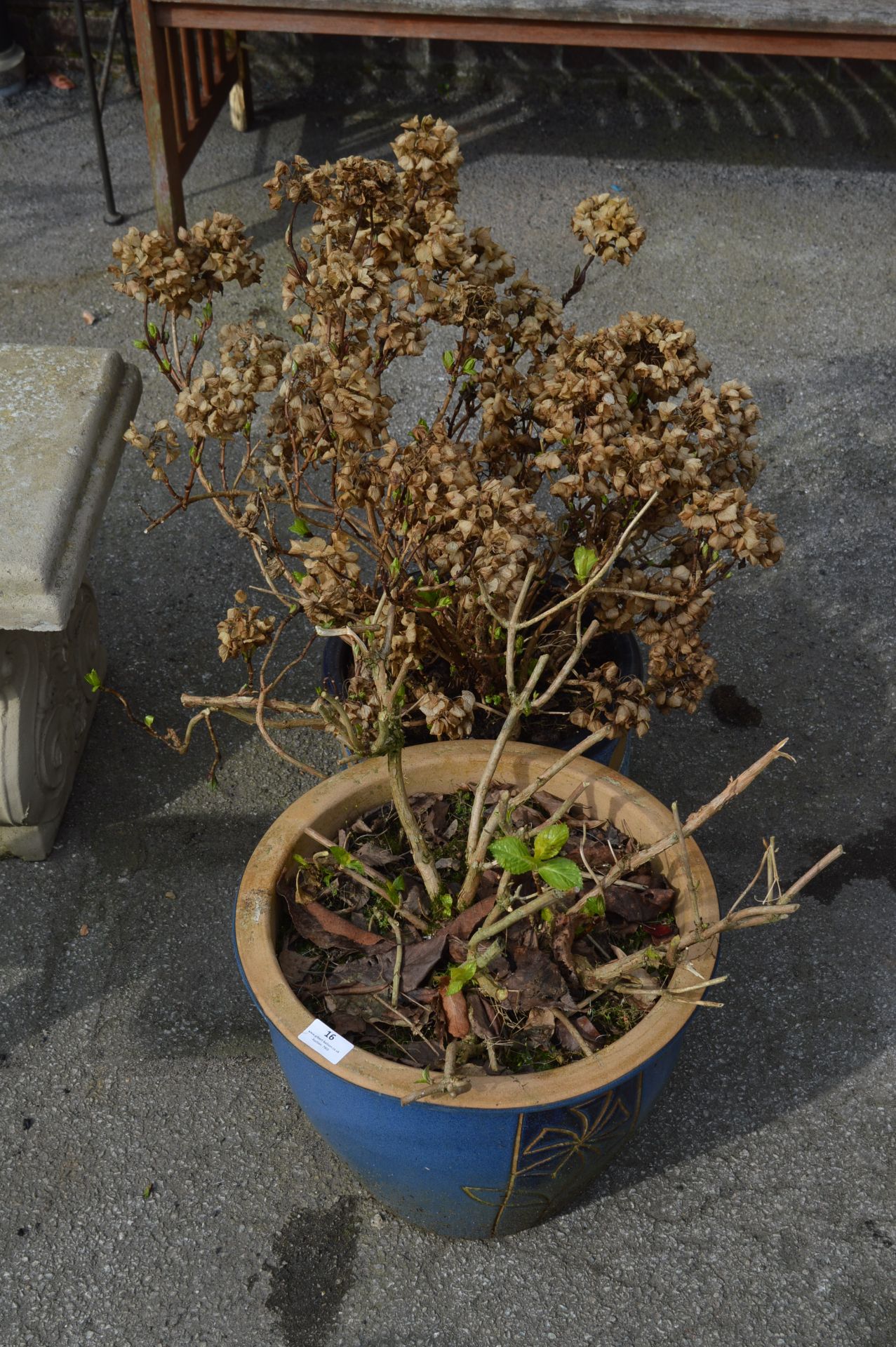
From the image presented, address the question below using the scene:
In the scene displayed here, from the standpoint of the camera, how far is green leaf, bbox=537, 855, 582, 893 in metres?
1.64

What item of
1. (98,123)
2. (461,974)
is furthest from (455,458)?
(98,123)

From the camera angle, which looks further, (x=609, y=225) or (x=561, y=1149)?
(x=609, y=225)

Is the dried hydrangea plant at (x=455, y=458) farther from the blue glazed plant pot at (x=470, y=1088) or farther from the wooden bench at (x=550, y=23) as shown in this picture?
the wooden bench at (x=550, y=23)

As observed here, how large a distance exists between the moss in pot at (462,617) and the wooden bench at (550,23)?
218 cm

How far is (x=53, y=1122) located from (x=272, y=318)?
2680mm

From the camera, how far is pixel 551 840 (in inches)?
67.0

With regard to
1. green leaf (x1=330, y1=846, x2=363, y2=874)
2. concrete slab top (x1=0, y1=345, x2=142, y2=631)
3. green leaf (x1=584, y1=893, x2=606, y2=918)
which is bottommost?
green leaf (x1=584, y1=893, x2=606, y2=918)

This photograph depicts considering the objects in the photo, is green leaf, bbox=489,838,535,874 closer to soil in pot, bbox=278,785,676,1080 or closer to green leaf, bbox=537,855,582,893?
green leaf, bbox=537,855,582,893

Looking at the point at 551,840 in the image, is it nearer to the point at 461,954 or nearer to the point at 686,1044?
the point at 461,954

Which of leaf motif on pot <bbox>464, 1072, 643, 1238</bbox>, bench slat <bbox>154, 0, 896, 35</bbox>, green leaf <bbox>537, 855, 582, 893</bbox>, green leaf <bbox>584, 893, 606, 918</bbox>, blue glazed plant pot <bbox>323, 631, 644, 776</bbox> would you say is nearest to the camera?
green leaf <bbox>537, 855, 582, 893</bbox>

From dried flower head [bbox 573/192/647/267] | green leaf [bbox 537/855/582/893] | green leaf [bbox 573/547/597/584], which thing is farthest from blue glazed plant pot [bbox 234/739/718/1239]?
dried flower head [bbox 573/192/647/267]

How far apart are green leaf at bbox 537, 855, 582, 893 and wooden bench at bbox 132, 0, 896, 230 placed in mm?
2888

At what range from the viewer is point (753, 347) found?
13.1ft

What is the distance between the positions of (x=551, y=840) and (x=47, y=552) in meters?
1.02
